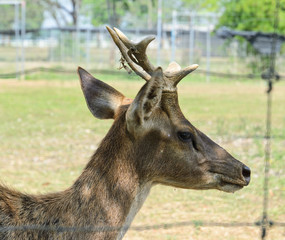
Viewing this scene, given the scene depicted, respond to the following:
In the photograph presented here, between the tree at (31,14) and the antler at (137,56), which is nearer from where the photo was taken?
the antler at (137,56)

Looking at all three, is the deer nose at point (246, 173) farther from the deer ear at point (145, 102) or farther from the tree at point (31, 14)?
the tree at point (31, 14)

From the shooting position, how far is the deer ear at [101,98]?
3.65 m

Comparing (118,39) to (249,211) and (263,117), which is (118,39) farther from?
(263,117)

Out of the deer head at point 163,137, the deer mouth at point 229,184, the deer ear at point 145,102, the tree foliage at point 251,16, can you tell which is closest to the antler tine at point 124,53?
the deer head at point 163,137

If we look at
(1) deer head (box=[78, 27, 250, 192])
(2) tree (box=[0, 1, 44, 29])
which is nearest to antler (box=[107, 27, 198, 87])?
(1) deer head (box=[78, 27, 250, 192])

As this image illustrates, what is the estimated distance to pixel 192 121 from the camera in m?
11.9

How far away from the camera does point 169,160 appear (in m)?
3.40

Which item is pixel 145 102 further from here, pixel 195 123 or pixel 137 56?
pixel 195 123

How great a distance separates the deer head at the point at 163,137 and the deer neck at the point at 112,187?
6cm

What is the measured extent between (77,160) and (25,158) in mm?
860

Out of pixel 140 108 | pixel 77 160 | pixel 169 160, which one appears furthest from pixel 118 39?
pixel 77 160

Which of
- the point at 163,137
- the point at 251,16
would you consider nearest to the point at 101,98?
the point at 163,137

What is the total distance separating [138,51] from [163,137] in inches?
22.0

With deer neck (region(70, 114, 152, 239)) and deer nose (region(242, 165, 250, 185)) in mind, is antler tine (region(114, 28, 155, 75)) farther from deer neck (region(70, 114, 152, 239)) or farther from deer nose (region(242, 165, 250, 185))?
deer nose (region(242, 165, 250, 185))
